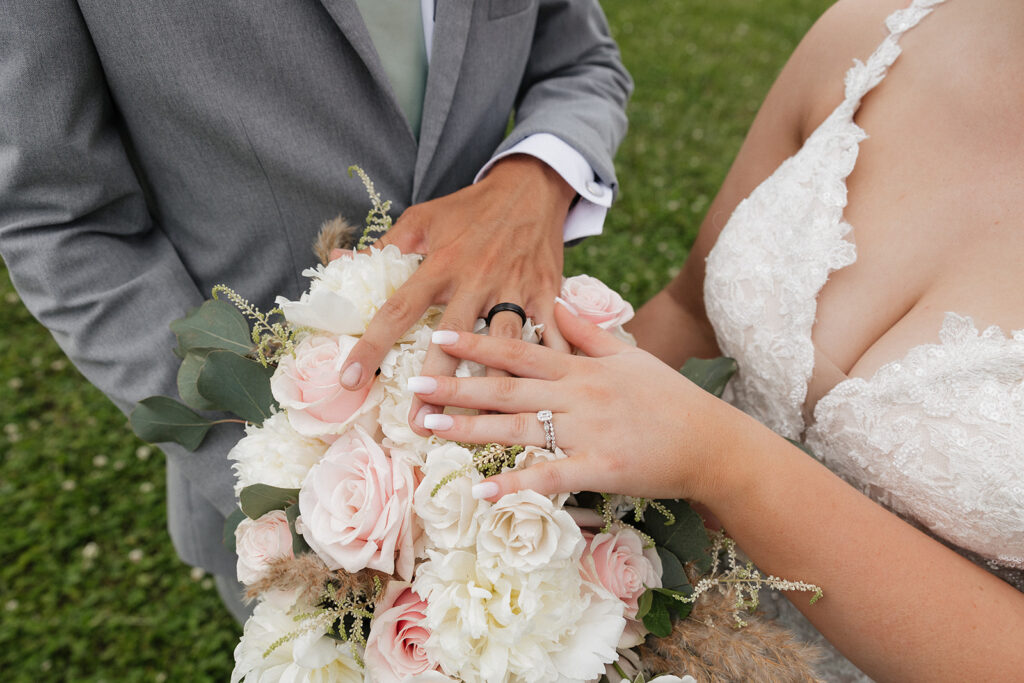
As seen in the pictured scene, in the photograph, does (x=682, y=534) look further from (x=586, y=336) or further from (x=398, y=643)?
(x=398, y=643)

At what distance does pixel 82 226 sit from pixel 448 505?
1.11 meters

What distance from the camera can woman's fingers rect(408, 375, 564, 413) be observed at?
1.27 meters

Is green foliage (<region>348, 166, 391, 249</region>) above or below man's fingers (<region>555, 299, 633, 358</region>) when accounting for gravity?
above

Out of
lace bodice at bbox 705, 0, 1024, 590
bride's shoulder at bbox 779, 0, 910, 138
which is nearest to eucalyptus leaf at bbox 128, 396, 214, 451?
lace bodice at bbox 705, 0, 1024, 590

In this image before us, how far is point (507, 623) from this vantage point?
104 cm

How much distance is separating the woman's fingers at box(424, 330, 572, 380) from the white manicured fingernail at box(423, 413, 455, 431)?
0.17 metres

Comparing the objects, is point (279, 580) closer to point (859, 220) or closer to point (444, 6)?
point (444, 6)

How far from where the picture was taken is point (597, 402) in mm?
1299

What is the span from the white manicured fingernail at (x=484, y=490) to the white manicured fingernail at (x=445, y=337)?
32cm

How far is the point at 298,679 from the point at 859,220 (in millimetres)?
1695

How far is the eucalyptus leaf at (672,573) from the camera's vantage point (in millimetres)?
1271

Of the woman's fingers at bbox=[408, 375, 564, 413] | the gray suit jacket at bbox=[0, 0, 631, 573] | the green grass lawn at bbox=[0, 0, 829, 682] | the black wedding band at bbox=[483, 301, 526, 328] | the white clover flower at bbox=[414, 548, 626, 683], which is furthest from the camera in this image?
the green grass lawn at bbox=[0, 0, 829, 682]

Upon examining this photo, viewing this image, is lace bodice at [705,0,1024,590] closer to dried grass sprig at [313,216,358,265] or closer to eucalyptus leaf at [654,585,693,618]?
eucalyptus leaf at [654,585,693,618]

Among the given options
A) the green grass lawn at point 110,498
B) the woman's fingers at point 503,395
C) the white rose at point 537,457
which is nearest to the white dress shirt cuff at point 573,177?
the woman's fingers at point 503,395
